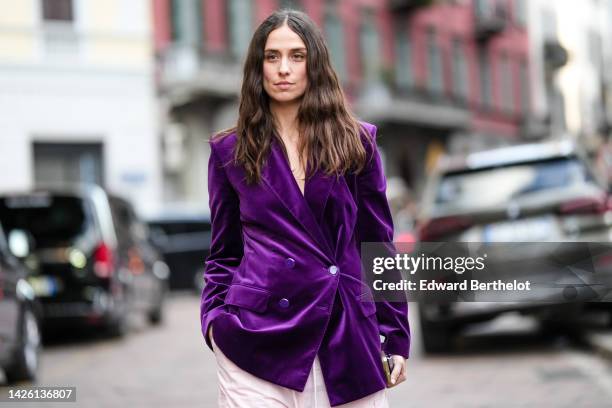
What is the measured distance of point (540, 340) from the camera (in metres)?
11.6

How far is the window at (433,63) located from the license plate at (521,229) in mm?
32096

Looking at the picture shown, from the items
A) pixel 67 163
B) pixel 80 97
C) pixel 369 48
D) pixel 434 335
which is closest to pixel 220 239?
pixel 434 335

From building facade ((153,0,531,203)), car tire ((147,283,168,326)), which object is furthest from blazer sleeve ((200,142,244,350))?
building facade ((153,0,531,203))

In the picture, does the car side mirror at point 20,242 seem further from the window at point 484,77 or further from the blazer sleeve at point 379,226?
the window at point 484,77

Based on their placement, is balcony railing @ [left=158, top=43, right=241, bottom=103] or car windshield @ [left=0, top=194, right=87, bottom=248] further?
balcony railing @ [left=158, top=43, right=241, bottom=103]

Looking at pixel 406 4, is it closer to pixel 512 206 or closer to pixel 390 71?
pixel 390 71

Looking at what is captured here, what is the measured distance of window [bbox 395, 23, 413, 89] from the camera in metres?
38.9

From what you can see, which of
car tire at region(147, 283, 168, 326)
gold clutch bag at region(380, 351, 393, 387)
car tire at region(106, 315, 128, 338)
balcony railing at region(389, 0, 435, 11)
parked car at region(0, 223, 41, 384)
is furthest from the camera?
balcony railing at region(389, 0, 435, 11)

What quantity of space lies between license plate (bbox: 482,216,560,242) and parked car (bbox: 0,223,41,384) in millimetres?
3695

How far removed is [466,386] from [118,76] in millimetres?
18032

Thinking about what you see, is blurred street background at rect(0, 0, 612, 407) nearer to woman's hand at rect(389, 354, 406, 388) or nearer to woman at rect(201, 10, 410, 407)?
woman's hand at rect(389, 354, 406, 388)

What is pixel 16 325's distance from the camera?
897 cm

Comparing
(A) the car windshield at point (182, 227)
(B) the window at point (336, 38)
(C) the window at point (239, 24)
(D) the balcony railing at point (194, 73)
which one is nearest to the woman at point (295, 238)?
(A) the car windshield at point (182, 227)

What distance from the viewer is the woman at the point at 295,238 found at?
3.08 meters
